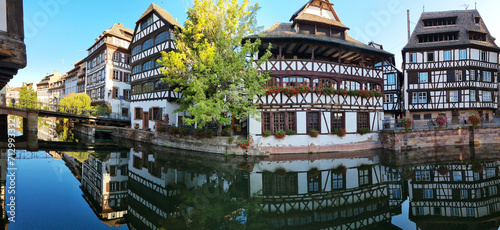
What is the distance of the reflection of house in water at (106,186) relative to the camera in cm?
721

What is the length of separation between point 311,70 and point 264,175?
406 inches

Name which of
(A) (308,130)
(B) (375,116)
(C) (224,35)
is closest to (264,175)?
(A) (308,130)

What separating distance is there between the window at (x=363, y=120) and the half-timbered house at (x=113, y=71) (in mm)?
31644

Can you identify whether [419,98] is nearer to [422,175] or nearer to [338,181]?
[422,175]

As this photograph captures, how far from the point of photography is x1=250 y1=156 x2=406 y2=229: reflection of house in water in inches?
263

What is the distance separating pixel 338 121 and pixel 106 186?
16.3 metres

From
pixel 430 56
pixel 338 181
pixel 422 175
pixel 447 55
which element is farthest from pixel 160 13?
pixel 447 55

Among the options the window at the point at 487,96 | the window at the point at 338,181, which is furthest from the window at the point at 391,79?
the window at the point at 338,181

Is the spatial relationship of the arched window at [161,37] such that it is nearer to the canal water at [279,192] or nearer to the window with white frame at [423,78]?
the canal water at [279,192]

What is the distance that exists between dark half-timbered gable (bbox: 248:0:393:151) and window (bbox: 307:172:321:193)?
19.7 feet

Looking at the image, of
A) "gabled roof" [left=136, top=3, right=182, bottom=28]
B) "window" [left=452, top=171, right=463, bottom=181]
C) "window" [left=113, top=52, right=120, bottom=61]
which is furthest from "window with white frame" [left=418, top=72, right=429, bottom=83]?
"window" [left=113, top=52, right=120, bottom=61]

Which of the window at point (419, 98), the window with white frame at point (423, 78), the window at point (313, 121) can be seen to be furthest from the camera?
the window at point (419, 98)

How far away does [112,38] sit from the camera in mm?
34188

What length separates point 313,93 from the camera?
700 inches
